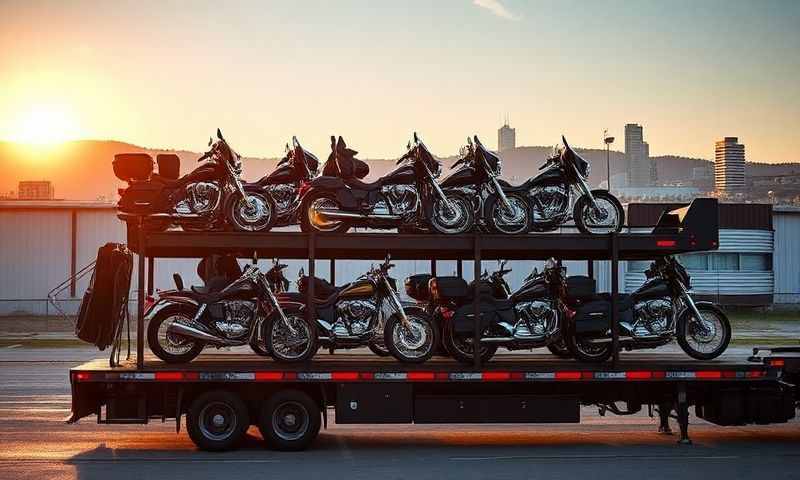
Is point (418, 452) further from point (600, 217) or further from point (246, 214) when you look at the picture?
point (600, 217)

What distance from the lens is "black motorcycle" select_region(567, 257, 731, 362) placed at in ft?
48.1

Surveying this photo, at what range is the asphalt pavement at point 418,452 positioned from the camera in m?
11.9

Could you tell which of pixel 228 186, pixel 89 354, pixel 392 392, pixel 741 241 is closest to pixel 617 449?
pixel 392 392

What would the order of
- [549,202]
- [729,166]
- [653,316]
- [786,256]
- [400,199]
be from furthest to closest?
[729,166] → [786,256] → [549,202] → [653,316] → [400,199]

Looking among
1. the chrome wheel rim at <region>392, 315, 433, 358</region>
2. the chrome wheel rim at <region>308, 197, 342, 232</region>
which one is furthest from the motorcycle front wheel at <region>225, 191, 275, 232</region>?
the chrome wheel rim at <region>392, 315, 433, 358</region>

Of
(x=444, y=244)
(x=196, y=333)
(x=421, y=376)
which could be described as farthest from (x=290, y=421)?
(x=444, y=244)

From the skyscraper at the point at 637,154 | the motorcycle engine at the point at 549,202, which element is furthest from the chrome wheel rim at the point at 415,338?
the skyscraper at the point at 637,154

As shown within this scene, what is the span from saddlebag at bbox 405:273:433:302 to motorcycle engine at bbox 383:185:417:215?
1177 millimetres

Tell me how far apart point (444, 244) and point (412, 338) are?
1332mm

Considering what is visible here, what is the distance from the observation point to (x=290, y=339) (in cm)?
1389

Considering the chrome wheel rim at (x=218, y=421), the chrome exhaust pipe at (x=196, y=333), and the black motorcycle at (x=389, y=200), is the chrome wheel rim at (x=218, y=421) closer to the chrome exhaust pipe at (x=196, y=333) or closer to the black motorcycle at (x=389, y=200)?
the chrome exhaust pipe at (x=196, y=333)

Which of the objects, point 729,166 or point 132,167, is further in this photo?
point 729,166

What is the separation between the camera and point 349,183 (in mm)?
14609

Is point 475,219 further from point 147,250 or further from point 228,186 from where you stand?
point 147,250
